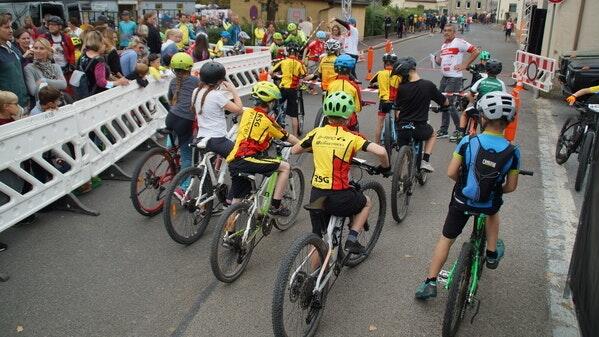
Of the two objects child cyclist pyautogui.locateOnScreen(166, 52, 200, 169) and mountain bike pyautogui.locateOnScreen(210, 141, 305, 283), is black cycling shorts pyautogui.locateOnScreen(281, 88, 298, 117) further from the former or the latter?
mountain bike pyautogui.locateOnScreen(210, 141, 305, 283)

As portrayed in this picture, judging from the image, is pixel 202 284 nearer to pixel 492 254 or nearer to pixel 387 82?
pixel 492 254

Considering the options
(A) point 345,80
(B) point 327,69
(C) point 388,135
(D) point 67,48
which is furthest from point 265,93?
(D) point 67,48

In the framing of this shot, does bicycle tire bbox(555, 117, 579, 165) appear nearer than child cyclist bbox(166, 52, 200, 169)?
No

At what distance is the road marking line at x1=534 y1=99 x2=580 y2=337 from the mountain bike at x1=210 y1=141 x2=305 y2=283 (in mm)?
2644

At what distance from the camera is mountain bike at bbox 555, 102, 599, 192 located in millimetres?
6809

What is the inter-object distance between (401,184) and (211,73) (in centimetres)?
248

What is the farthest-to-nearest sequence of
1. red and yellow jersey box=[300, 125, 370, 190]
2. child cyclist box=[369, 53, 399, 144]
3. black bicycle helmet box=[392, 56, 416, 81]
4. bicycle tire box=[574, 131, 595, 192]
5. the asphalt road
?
1. child cyclist box=[369, 53, 399, 144]
2. bicycle tire box=[574, 131, 595, 192]
3. black bicycle helmet box=[392, 56, 416, 81]
4. the asphalt road
5. red and yellow jersey box=[300, 125, 370, 190]

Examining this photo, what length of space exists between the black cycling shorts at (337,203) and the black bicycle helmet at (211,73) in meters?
2.00

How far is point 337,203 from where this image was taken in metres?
4.05

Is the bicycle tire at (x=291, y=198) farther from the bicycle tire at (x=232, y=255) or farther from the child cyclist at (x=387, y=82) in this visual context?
the child cyclist at (x=387, y=82)

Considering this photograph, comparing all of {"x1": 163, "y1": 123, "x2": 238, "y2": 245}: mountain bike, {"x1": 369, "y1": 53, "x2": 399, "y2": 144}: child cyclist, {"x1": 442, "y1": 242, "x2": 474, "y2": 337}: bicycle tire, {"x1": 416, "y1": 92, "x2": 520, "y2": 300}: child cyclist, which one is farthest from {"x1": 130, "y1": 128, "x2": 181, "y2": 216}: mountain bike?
{"x1": 442, "y1": 242, "x2": 474, "y2": 337}: bicycle tire

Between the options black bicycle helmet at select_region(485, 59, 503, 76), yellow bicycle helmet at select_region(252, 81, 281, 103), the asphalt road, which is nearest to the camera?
the asphalt road

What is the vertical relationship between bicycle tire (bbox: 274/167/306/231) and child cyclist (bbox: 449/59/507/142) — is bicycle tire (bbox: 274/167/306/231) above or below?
below

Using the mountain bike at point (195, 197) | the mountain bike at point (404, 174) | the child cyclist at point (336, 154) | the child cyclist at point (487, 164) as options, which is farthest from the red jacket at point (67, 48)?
the child cyclist at point (487, 164)
